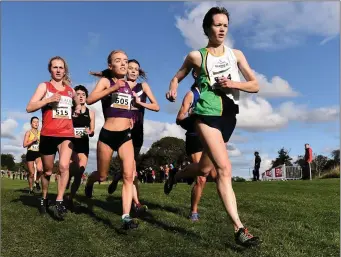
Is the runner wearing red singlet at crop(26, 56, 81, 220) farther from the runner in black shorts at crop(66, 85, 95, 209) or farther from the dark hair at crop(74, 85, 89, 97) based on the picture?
the dark hair at crop(74, 85, 89, 97)

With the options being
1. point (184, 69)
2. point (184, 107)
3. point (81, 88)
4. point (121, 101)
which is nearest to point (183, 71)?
point (184, 69)

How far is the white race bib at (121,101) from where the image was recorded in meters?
6.14

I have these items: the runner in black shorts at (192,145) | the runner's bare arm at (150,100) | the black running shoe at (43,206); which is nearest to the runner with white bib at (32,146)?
the black running shoe at (43,206)

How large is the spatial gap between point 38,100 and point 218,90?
143 inches

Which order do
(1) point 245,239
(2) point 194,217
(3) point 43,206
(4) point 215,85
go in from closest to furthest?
(1) point 245,239, (4) point 215,85, (2) point 194,217, (3) point 43,206

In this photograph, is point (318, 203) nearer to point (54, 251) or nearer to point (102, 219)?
point (102, 219)

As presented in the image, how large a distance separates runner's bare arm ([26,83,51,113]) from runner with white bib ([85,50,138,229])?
1.20 metres

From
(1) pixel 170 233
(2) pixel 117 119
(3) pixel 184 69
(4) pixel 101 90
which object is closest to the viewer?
(3) pixel 184 69

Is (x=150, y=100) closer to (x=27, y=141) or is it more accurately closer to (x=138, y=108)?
(x=138, y=108)

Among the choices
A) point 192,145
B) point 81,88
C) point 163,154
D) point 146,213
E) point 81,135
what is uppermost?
point 163,154

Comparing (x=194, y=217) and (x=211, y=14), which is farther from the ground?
(x=211, y=14)

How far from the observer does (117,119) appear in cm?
613

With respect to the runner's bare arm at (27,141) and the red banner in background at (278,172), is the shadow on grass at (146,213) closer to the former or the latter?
the runner's bare arm at (27,141)

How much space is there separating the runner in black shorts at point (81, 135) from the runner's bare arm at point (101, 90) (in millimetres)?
2269
